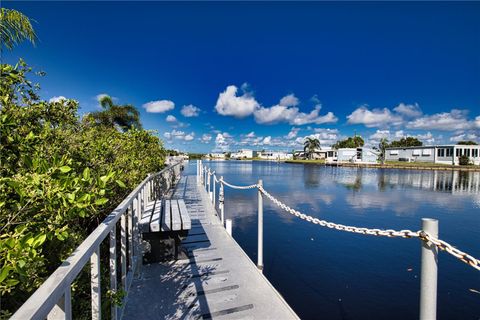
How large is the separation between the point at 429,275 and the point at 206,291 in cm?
257

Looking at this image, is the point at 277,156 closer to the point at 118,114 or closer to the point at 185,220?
the point at 118,114

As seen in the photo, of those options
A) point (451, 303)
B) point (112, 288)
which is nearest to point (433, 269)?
point (112, 288)

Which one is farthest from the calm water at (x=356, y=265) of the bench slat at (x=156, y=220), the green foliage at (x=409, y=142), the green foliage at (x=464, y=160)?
the green foliage at (x=409, y=142)

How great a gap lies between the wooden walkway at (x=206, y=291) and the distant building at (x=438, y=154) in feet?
207

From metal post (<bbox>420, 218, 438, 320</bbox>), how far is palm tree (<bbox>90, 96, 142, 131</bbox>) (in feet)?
75.8

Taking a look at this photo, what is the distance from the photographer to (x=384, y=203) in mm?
15078

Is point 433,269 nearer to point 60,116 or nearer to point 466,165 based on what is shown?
point 60,116

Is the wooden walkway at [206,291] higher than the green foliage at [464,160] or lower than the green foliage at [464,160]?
lower

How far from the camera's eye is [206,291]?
128 inches

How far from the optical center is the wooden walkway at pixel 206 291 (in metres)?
2.81

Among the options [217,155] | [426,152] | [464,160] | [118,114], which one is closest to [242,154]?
[217,155]

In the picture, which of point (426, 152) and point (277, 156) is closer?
point (426, 152)

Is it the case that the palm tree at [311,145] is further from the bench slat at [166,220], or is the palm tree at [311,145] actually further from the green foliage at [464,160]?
the bench slat at [166,220]

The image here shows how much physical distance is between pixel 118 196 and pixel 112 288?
2499 mm
